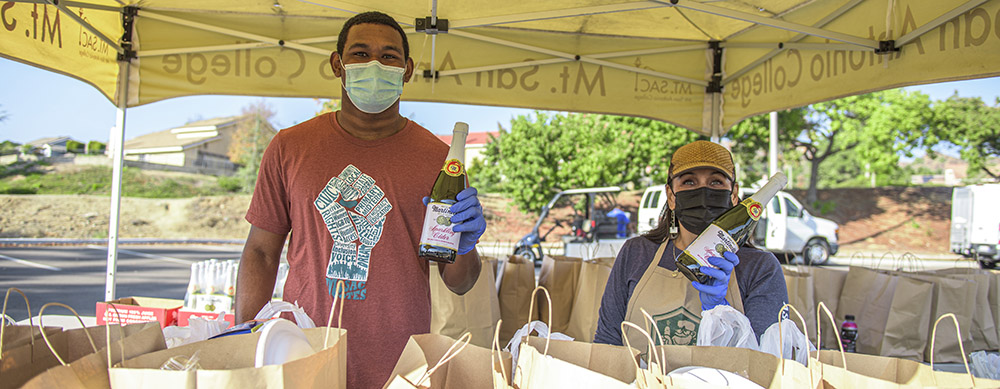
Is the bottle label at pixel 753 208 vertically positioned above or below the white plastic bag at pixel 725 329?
above

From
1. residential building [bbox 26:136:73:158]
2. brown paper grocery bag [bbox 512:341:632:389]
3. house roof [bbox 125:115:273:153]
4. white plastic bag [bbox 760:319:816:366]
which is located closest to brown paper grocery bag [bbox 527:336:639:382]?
brown paper grocery bag [bbox 512:341:632:389]

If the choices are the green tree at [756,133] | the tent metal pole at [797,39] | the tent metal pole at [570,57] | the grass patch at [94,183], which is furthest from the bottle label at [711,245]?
the grass patch at [94,183]

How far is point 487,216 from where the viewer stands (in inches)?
1011

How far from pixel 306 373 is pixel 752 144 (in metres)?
26.1

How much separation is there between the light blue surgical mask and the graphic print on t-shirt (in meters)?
0.24

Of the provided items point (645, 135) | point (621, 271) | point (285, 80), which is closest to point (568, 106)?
point (285, 80)

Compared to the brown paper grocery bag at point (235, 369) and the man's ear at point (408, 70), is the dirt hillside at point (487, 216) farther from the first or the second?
the brown paper grocery bag at point (235, 369)

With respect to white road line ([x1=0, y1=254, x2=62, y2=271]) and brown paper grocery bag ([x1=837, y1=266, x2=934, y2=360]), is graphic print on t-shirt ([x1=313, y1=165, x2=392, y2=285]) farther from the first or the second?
white road line ([x1=0, y1=254, x2=62, y2=271])

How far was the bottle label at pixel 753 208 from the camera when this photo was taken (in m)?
1.95

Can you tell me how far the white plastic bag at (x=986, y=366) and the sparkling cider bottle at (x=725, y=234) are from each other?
79 centimetres

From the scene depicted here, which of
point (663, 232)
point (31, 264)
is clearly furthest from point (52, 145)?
point (663, 232)

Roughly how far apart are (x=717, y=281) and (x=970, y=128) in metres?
29.7

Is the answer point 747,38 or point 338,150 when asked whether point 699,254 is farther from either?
point 747,38

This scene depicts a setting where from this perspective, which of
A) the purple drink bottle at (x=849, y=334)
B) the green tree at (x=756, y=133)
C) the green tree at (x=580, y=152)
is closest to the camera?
the purple drink bottle at (x=849, y=334)
